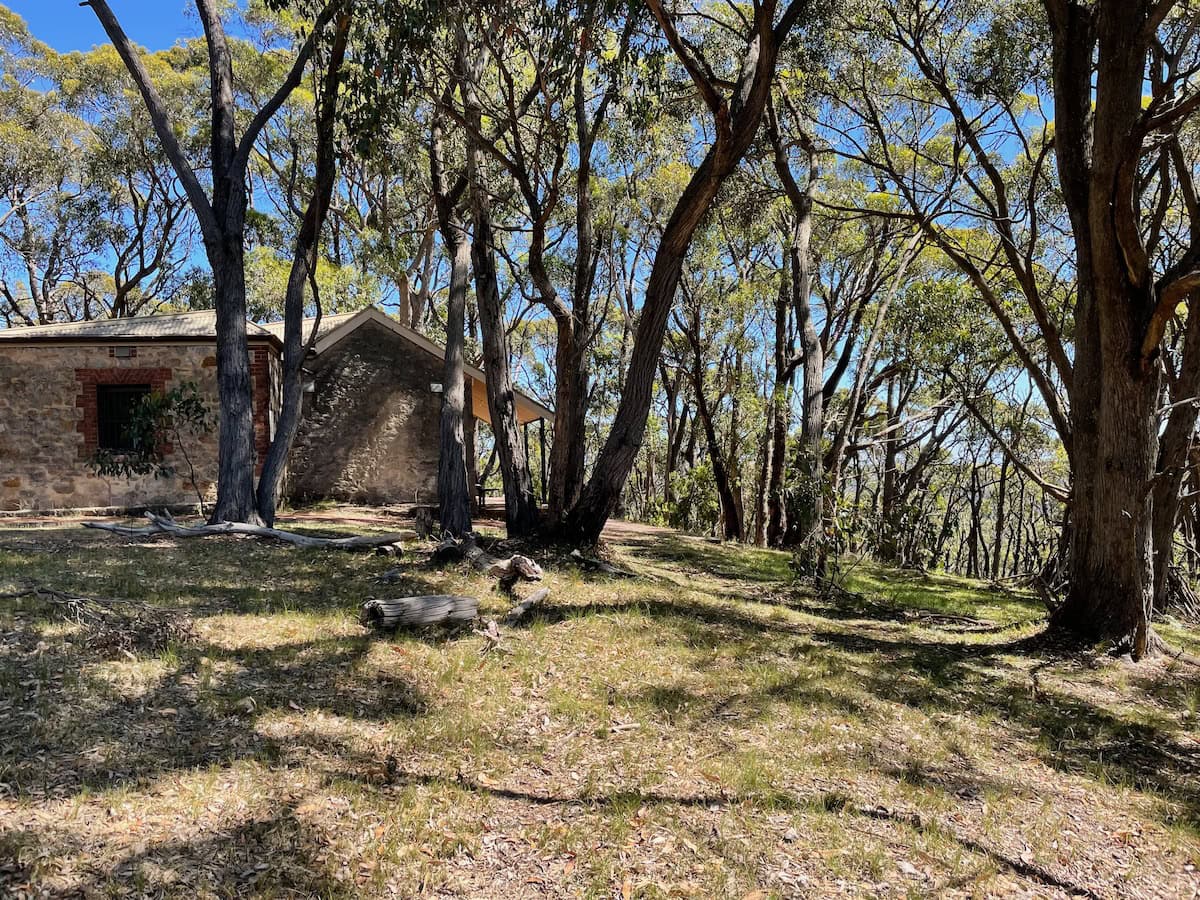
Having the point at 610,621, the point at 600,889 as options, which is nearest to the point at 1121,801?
the point at 600,889

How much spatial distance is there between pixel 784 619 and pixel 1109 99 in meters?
5.26

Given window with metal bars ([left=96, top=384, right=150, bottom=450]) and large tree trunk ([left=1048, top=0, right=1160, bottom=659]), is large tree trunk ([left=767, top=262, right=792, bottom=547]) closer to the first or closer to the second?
large tree trunk ([left=1048, top=0, right=1160, bottom=659])

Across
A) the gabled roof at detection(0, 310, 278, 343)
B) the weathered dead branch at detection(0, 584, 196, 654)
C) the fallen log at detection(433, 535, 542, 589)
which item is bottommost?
the weathered dead branch at detection(0, 584, 196, 654)

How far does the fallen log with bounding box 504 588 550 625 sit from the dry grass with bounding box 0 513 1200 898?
0.17 metres

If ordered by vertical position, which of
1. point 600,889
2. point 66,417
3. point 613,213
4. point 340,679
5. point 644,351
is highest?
point 613,213

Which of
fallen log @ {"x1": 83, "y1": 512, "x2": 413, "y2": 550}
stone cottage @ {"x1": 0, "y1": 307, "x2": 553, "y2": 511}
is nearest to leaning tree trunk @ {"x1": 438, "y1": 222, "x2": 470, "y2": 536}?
fallen log @ {"x1": 83, "y1": 512, "x2": 413, "y2": 550}

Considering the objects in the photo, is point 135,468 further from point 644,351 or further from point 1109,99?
point 1109,99

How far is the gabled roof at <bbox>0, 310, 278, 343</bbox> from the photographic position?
14188mm

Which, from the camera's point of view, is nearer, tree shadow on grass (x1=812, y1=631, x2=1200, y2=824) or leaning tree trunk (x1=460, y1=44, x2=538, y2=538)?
tree shadow on grass (x1=812, y1=631, x2=1200, y2=824)

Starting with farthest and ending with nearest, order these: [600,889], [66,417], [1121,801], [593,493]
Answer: [66,417] < [593,493] < [1121,801] < [600,889]

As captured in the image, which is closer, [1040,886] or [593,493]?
[1040,886]

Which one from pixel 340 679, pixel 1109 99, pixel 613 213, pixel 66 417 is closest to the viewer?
pixel 340 679

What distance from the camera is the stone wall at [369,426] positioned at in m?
16.0

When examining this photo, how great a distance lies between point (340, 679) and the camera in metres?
4.95
